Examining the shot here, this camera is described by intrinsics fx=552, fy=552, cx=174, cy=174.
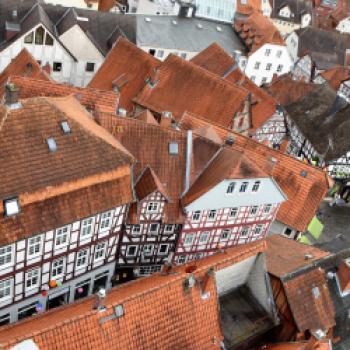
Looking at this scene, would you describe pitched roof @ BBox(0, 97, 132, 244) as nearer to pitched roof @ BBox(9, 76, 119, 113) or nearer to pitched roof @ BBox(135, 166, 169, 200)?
pitched roof @ BBox(135, 166, 169, 200)

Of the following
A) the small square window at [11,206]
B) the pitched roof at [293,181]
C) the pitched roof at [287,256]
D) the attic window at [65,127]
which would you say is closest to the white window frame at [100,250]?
the small square window at [11,206]

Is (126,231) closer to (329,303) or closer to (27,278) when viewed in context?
(27,278)

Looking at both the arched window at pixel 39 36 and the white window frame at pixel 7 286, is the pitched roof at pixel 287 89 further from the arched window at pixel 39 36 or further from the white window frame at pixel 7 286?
the white window frame at pixel 7 286

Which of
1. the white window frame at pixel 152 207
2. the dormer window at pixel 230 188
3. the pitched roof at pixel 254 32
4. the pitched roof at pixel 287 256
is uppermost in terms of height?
the pitched roof at pixel 254 32

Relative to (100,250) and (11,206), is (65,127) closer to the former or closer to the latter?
(11,206)

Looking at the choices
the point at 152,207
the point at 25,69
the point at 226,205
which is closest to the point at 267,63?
the point at 25,69

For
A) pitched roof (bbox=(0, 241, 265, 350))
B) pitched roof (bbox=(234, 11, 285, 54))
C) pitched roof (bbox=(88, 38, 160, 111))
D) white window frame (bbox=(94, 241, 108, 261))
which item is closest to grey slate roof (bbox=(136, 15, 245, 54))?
pitched roof (bbox=(234, 11, 285, 54))
